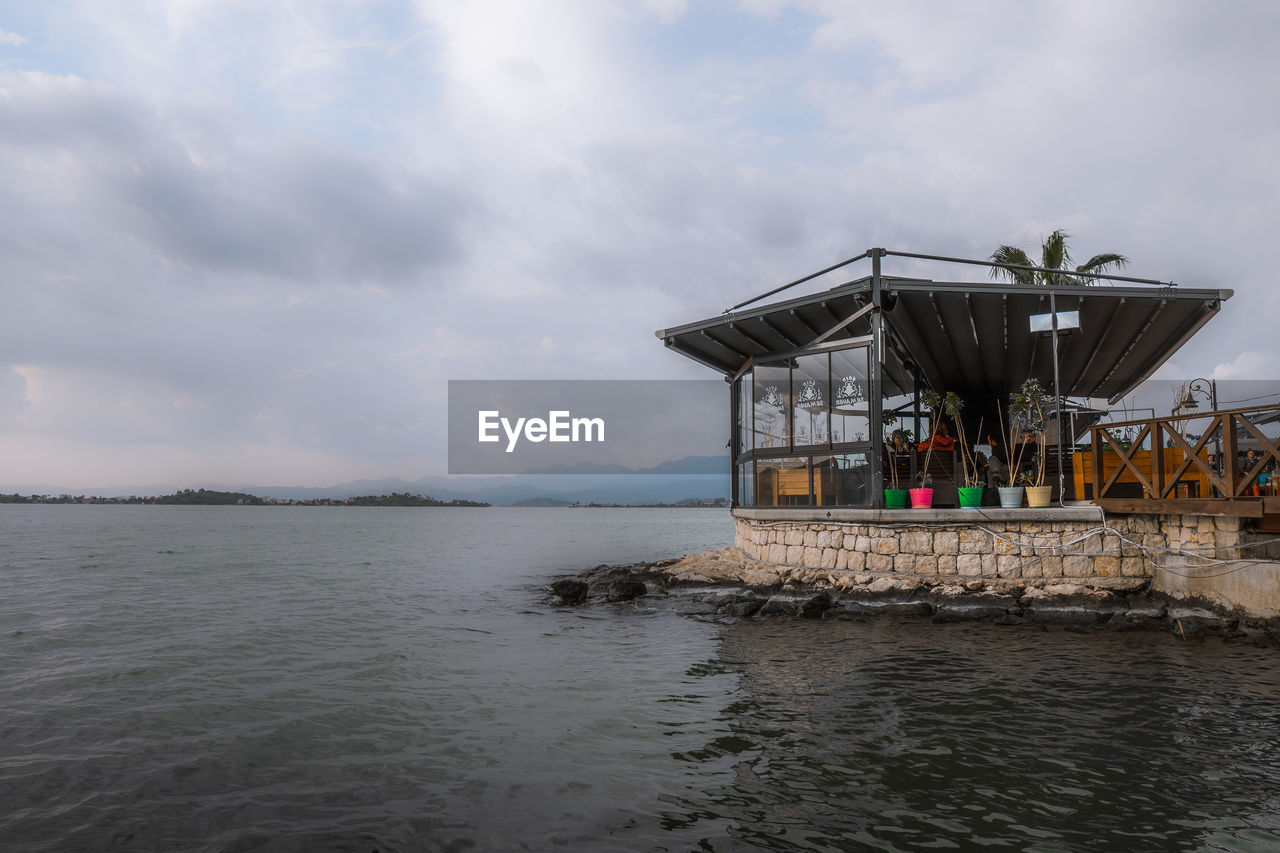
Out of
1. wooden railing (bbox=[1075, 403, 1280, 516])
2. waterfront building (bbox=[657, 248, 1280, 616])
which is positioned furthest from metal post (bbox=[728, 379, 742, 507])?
wooden railing (bbox=[1075, 403, 1280, 516])

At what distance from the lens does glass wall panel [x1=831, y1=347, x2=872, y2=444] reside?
13.3m

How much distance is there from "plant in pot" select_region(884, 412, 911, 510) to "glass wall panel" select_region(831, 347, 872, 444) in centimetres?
89

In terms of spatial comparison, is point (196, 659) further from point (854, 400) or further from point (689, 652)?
point (854, 400)

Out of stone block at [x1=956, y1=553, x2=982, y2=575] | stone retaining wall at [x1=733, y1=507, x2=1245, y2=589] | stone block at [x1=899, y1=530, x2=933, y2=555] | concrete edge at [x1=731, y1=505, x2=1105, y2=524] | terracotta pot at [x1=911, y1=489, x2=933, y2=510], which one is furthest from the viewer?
terracotta pot at [x1=911, y1=489, x2=933, y2=510]

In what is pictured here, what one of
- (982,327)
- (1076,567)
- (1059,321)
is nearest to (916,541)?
(1076,567)

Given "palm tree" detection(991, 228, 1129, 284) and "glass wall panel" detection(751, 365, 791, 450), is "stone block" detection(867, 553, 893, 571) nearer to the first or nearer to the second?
"glass wall panel" detection(751, 365, 791, 450)

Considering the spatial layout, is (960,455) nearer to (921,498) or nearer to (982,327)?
(982,327)

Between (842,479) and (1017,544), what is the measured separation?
3.05 m

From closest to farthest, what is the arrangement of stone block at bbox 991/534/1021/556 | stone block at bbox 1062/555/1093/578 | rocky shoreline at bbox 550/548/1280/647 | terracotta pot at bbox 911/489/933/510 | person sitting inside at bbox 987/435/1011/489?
rocky shoreline at bbox 550/548/1280/647 → stone block at bbox 1062/555/1093/578 → stone block at bbox 991/534/1021/556 → terracotta pot at bbox 911/489/933/510 → person sitting inside at bbox 987/435/1011/489

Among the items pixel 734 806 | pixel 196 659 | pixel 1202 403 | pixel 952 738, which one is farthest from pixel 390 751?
pixel 1202 403

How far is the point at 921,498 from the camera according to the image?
12.4m

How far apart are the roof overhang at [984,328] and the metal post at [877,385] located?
171 millimetres

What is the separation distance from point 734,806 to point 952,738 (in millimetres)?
2166

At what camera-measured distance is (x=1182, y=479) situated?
1105 cm
